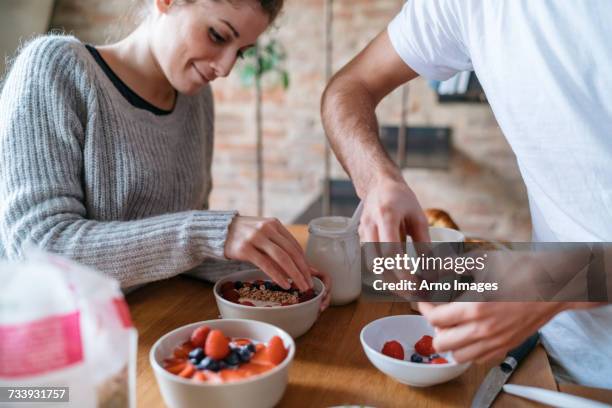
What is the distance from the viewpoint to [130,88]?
133cm

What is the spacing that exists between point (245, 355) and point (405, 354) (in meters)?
0.29

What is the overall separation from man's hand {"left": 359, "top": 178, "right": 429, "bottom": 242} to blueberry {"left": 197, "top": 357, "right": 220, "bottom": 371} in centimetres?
33

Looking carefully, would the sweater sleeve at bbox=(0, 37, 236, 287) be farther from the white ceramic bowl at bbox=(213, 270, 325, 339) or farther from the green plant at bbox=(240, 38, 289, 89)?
the green plant at bbox=(240, 38, 289, 89)

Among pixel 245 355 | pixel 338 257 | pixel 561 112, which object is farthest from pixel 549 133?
pixel 245 355

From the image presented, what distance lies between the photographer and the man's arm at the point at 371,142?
0.94 meters

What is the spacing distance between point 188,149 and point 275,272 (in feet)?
1.95

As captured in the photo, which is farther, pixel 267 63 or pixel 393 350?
pixel 267 63

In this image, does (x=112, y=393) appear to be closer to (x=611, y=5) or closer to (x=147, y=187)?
(x=147, y=187)

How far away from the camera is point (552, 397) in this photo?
0.80m

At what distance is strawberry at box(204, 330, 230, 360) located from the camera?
754 millimetres

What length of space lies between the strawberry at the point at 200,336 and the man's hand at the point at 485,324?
0.31 metres

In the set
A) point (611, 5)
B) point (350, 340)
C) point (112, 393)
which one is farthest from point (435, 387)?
point (611, 5)

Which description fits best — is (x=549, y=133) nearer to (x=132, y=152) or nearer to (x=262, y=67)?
(x=132, y=152)

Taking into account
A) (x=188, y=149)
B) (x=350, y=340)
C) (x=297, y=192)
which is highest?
(x=188, y=149)
